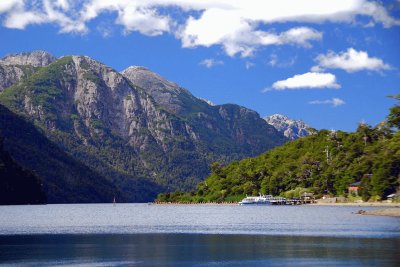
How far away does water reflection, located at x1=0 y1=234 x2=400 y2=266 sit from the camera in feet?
224

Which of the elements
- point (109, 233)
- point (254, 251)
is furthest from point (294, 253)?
point (109, 233)

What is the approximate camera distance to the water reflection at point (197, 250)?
6831cm

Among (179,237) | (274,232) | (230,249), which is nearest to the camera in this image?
(230,249)

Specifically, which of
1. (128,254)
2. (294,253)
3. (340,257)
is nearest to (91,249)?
(128,254)

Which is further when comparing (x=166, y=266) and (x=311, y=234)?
(x=311, y=234)

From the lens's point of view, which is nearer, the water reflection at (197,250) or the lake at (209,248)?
the water reflection at (197,250)

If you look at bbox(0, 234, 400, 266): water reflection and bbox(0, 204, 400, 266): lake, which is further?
bbox(0, 204, 400, 266): lake

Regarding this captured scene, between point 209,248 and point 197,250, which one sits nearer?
point 197,250

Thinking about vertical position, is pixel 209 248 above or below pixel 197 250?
above

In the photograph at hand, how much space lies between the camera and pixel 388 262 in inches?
2544

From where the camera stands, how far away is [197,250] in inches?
3191

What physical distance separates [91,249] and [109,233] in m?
31.1

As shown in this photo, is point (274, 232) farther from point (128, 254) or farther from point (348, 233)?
point (128, 254)

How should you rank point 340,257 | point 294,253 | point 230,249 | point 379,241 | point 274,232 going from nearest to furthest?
point 340,257 < point 294,253 < point 230,249 < point 379,241 < point 274,232
